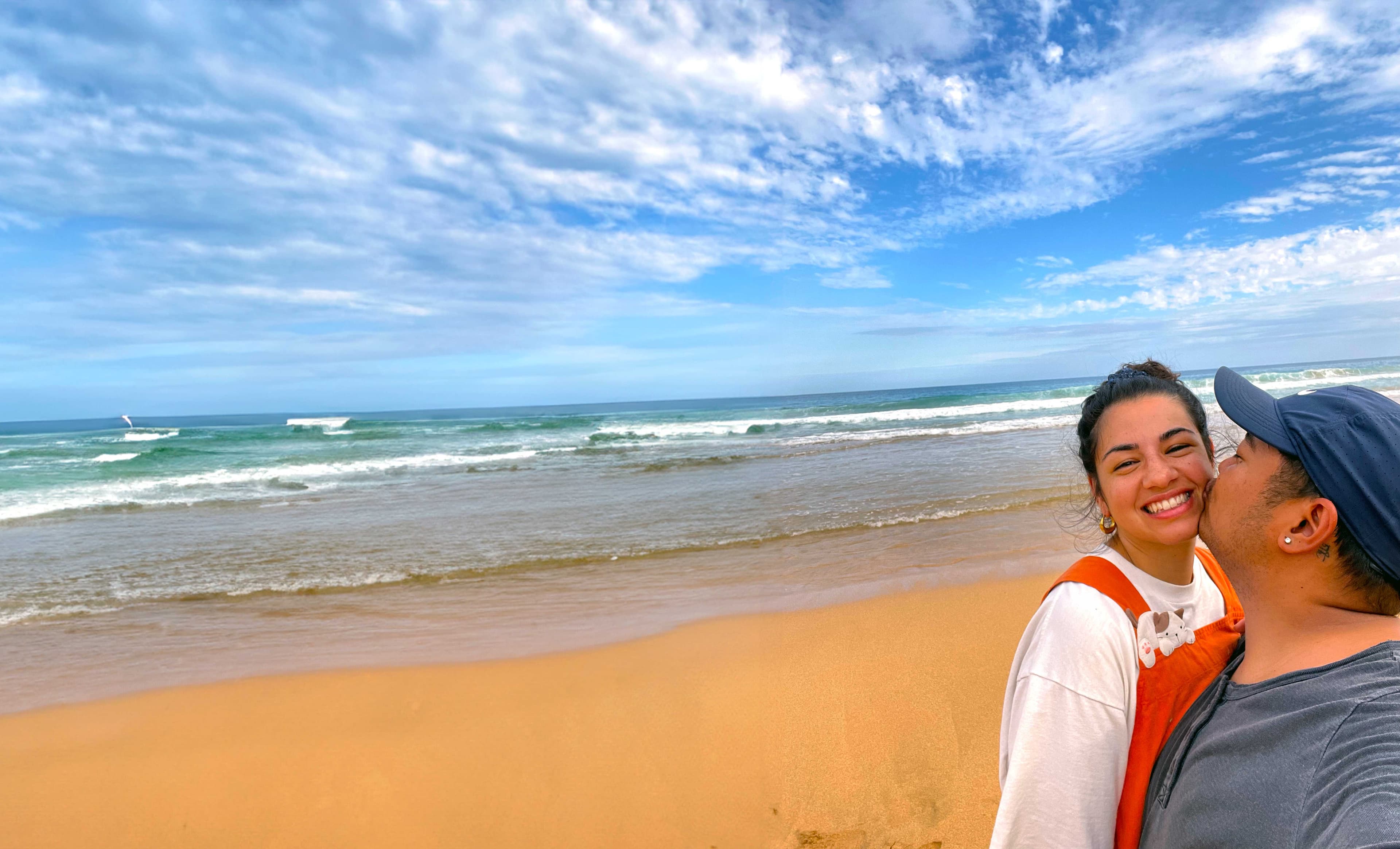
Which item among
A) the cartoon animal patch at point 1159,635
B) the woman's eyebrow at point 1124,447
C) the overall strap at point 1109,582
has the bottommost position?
the cartoon animal patch at point 1159,635

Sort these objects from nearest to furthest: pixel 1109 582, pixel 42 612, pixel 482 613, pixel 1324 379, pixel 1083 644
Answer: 1. pixel 1083 644
2. pixel 1109 582
3. pixel 482 613
4. pixel 42 612
5. pixel 1324 379

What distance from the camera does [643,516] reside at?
9.97 metres

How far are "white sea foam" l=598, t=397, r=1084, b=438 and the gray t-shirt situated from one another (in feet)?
82.0

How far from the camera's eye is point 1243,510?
1.36 m

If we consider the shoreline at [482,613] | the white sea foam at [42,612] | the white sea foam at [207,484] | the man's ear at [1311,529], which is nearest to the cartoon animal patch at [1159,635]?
the man's ear at [1311,529]

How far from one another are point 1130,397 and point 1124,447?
17 centimetres

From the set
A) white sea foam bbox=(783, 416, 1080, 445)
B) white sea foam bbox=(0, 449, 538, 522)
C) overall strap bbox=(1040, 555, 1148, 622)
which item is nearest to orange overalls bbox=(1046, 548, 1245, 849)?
overall strap bbox=(1040, 555, 1148, 622)

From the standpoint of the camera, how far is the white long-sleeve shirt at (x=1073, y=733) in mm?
1417

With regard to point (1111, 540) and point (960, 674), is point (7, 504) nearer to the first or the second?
point (960, 674)

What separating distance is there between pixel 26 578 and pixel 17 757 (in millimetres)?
5522

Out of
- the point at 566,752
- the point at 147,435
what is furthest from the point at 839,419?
the point at 147,435

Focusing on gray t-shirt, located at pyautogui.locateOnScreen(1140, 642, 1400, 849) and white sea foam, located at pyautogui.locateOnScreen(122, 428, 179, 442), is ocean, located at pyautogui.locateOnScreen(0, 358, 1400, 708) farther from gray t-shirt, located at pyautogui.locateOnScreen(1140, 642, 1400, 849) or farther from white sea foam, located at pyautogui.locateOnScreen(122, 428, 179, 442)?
white sea foam, located at pyautogui.locateOnScreen(122, 428, 179, 442)

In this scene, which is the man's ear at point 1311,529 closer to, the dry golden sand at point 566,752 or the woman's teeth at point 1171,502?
the woman's teeth at point 1171,502

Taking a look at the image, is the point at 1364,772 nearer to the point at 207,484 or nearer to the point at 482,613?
the point at 482,613
